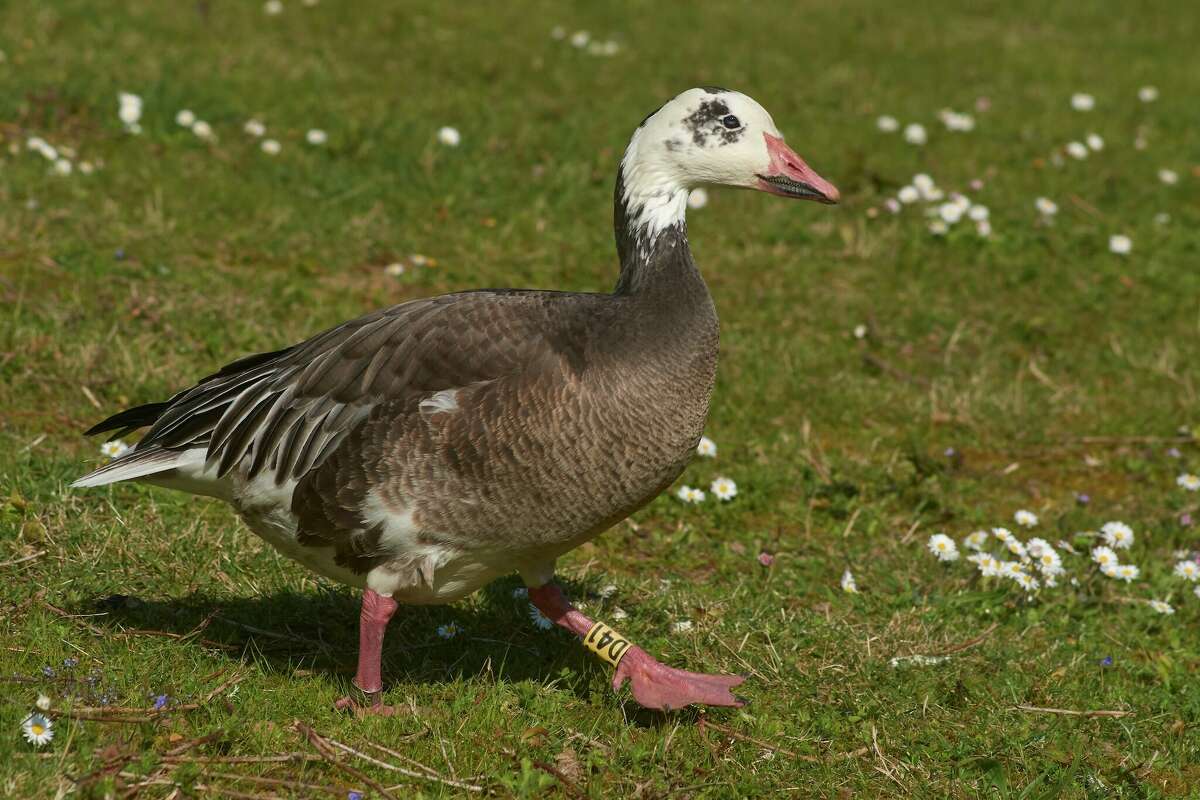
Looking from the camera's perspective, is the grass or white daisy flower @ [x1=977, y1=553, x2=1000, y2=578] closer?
the grass

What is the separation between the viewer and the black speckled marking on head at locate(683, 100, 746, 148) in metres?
4.81

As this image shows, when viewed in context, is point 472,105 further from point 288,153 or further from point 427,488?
point 427,488

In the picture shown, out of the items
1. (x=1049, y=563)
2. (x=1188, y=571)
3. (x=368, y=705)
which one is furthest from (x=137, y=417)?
(x=1188, y=571)

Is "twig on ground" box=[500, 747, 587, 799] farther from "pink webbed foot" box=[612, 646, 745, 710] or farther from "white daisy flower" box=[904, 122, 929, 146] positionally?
"white daisy flower" box=[904, 122, 929, 146]

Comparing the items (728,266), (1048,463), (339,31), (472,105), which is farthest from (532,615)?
(339,31)

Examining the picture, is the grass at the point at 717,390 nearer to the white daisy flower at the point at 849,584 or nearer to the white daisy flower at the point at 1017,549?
the white daisy flower at the point at 849,584

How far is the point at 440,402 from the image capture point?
4.55 m

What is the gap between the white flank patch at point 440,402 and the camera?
4.54 meters

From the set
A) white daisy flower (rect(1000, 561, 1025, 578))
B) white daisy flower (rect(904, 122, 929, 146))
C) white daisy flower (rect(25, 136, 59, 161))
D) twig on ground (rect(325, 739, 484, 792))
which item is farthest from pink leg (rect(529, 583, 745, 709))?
white daisy flower (rect(904, 122, 929, 146))

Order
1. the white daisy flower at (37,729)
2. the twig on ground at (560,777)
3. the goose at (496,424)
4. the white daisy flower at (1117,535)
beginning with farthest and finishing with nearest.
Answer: the white daisy flower at (1117,535)
the goose at (496,424)
the twig on ground at (560,777)
the white daisy flower at (37,729)

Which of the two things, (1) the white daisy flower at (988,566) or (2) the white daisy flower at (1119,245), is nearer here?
(1) the white daisy flower at (988,566)

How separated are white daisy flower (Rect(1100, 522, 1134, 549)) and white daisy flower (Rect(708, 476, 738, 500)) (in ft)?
5.86

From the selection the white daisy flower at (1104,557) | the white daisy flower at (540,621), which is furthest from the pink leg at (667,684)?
the white daisy flower at (1104,557)

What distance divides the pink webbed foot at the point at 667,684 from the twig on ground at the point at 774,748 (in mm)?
100
